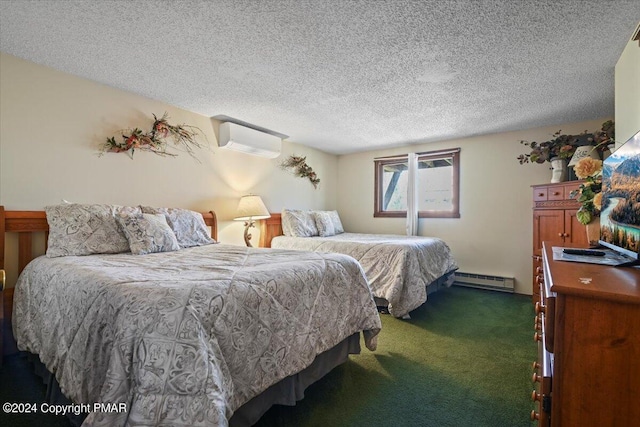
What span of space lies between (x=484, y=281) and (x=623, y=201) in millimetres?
3111

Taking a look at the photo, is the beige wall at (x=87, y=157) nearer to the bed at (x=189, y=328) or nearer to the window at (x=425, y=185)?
the bed at (x=189, y=328)

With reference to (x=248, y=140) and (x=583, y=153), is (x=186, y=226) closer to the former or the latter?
(x=248, y=140)

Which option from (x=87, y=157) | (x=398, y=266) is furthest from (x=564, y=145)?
(x=87, y=157)

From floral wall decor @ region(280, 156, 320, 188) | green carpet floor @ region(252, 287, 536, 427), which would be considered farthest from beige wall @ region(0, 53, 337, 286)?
green carpet floor @ region(252, 287, 536, 427)

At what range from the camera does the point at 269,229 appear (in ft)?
13.4

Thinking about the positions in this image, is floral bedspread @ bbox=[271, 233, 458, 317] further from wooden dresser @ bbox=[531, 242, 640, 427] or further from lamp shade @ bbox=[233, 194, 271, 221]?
wooden dresser @ bbox=[531, 242, 640, 427]

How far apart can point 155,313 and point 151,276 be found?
Answer: 1.35 feet

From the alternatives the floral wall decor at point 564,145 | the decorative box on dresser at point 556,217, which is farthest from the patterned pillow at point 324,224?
the floral wall decor at point 564,145

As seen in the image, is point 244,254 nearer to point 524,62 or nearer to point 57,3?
point 57,3

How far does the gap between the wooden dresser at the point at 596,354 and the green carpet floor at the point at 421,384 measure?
0.86 metres

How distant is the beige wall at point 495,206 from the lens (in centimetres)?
382

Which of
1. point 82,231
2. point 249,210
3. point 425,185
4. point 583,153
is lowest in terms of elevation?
point 82,231

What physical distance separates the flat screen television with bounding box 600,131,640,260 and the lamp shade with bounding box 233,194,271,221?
2983mm

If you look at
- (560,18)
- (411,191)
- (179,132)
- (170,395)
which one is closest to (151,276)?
(170,395)
